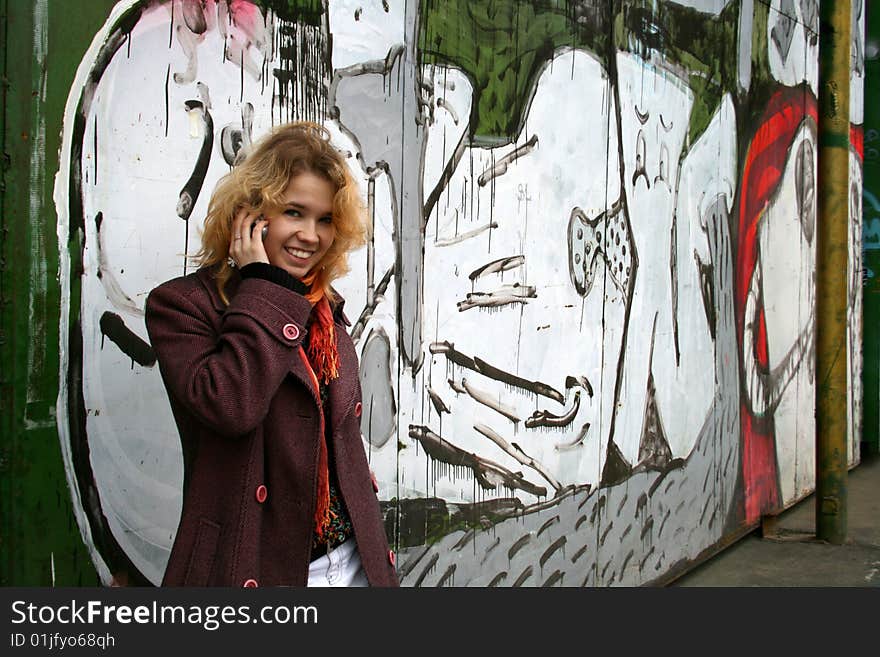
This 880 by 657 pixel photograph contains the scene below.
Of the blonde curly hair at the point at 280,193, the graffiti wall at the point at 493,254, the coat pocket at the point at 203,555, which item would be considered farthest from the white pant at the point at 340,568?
the graffiti wall at the point at 493,254

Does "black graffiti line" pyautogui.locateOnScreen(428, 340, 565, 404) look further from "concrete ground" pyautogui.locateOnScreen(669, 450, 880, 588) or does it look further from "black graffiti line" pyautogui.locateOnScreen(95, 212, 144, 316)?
"concrete ground" pyautogui.locateOnScreen(669, 450, 880, 588)

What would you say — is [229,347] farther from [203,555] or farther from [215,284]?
[203,555]

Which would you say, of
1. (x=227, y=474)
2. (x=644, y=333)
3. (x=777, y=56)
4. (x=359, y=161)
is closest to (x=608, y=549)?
(x=644, y=333)

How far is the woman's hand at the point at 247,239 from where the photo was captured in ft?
6.31

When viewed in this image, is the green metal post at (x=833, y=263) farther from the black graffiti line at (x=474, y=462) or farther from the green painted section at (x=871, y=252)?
the green painted section at (x=871, y=252)

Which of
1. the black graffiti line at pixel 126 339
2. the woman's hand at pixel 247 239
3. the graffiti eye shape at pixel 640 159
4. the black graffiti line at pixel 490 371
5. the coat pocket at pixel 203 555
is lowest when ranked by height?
the coat pocket at pixel 203 555

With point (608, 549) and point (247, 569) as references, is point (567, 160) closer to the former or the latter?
point (608, 549)

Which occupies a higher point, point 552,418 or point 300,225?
point 300,225

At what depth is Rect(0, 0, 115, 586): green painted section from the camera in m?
2.28

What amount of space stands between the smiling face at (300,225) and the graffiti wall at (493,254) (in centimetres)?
71

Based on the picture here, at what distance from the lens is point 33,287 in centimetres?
233

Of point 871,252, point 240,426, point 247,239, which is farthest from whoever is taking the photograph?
point 871,252

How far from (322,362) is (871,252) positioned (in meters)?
7.72

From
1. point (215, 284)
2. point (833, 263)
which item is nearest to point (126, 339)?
point (215, 284)
